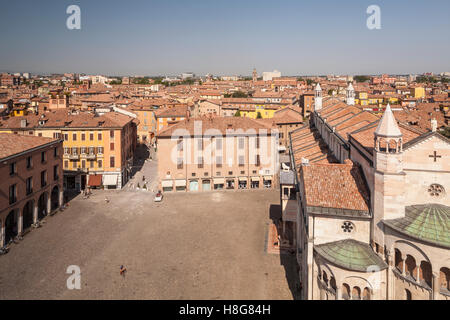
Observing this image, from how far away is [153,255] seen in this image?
28.8 metres

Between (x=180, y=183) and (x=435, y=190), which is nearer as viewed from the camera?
(x=435, y=190)

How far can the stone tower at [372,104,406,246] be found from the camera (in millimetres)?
17312

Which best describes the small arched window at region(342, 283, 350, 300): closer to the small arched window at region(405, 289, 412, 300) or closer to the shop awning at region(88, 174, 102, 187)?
the small arched window at region(405, 289, 412, 300)

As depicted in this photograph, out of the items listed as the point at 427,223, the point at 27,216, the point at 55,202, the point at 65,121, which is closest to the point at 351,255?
the point at 427,223

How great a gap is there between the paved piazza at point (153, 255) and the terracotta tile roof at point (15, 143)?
888cm

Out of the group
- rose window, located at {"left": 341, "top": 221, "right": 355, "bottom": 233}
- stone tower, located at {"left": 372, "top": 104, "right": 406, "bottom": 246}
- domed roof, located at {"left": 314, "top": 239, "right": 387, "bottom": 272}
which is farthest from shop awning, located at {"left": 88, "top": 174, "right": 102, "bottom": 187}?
stone tower, located at {"left": 372, "top": 104, "right": 406, "bottom": 246}

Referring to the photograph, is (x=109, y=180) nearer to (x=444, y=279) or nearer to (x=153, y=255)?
(x=153, y=255)

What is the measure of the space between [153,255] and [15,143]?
66.7ft

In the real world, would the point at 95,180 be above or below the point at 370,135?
below

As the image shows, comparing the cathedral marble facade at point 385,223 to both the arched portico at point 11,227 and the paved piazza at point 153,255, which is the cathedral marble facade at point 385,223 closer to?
the paved piazza at point 153,255

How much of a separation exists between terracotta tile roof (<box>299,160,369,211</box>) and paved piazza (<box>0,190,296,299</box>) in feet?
27.1
